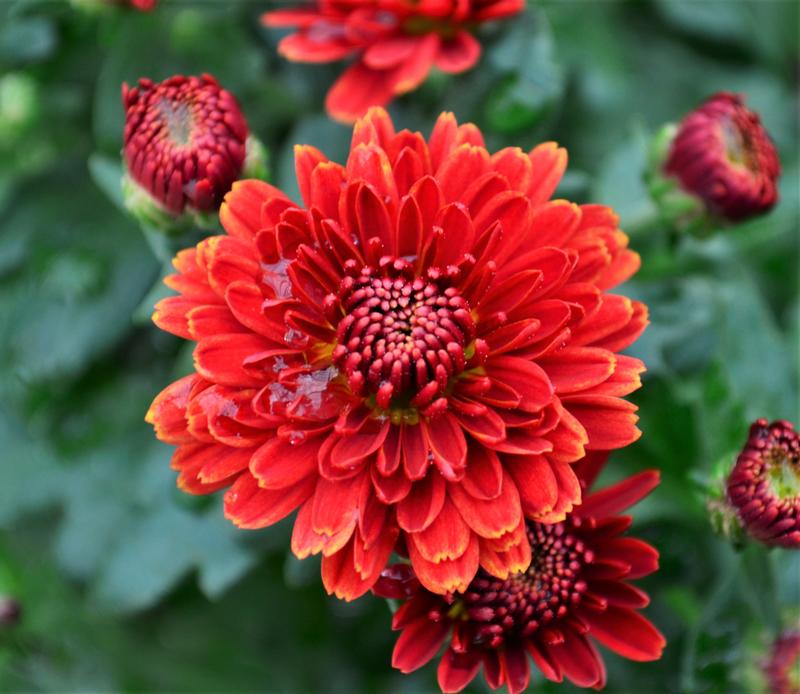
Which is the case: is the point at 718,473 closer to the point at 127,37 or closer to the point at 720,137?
the point at 720,137

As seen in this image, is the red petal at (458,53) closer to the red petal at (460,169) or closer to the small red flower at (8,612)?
the red petal at (460,169)

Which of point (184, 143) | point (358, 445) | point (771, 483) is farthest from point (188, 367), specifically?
point (771, 483)

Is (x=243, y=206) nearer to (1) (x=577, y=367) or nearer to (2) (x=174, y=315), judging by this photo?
(2) (x=174, y=315)

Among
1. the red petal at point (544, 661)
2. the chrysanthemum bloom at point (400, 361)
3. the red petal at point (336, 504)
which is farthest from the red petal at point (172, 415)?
the red petal at point (544, 661)

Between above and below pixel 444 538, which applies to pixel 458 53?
above

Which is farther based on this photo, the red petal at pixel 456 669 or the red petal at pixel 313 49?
the red petal at pixel 313 49

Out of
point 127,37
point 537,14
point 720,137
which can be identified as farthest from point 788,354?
point 127,37

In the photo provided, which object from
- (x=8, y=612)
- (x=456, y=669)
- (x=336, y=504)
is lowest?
(x=8, y=612)
